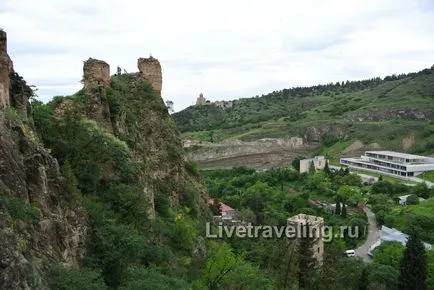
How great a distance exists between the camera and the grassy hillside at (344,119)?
114625 millimetres

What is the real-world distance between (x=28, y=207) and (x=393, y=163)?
87.2 m

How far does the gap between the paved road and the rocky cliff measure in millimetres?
37739

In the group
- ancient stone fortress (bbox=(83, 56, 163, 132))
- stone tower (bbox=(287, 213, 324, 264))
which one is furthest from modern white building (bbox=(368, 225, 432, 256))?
ancient stone fortress (bbox=(83, 56, 163, 132))

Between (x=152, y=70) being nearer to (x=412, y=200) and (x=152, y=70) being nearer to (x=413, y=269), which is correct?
(x=413, y=269)

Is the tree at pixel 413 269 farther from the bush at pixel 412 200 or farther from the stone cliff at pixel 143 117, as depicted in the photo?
the bush at pixel 412 200

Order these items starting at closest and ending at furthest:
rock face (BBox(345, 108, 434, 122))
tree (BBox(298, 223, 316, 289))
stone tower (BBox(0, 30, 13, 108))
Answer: stone tower (BBox(0, 30, 13, 108)) → tree (BBox(298, 223, 316, 289)) → rock face (BBox(345, 108, 434, 122))

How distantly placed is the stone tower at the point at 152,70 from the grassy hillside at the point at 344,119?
86.6m

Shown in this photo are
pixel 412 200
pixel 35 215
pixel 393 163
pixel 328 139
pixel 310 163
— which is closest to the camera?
pixel 35 215

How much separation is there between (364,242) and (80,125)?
4229cm

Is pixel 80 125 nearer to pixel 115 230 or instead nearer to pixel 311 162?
pixel 115 230

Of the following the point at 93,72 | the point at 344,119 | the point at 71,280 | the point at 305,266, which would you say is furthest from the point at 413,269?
the point at 344,119

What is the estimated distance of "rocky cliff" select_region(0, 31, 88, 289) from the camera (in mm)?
10125

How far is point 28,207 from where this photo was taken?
12.0m

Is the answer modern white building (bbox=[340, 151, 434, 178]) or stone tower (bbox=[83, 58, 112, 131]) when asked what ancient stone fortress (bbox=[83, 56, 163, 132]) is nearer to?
stone tower (bbox=[83, 58, 112, 131])
